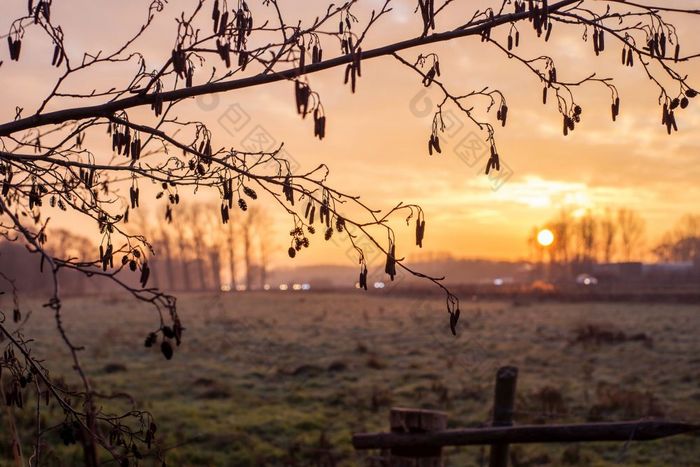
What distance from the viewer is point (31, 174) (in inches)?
131

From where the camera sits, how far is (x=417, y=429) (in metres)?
5.12

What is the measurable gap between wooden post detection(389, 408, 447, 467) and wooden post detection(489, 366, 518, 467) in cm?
62

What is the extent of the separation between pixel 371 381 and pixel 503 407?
9.73m

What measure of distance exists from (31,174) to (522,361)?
621 inches

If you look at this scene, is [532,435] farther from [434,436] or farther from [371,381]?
[371,381]

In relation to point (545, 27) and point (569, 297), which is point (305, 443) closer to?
point (545, 27)

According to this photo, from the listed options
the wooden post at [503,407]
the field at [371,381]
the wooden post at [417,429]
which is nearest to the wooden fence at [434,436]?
the wooden post at [417,429]

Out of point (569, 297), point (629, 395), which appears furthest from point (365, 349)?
point (569, 297)

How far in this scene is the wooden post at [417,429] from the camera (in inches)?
201

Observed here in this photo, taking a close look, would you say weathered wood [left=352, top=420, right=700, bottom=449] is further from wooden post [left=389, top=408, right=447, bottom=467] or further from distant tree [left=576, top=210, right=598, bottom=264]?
distant tree [left=576, top=210, right=598, bottom=264]

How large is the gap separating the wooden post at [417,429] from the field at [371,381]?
0.35m

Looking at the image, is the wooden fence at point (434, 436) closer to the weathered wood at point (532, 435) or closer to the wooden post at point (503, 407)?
the weathered wood at point (532, 435)

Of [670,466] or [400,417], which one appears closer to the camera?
[400,417]

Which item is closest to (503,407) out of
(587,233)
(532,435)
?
(532,435)
